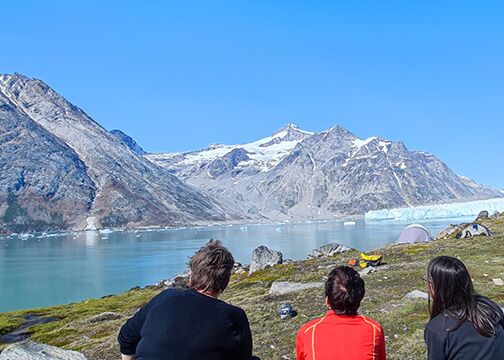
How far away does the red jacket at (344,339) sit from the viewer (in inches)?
233

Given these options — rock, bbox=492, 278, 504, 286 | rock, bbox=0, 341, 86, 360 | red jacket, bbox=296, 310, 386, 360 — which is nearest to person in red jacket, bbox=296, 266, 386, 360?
red jacket, bbox=296, 310, 386, 360

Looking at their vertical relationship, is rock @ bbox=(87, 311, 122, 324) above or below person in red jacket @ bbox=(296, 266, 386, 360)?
below

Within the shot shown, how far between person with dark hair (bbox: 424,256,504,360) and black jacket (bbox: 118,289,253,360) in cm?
208

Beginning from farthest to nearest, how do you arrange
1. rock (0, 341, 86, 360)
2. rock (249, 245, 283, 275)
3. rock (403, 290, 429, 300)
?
rock (249, 245, 283, 275) < rock (403, 290, 429, 300) < rock (0, 341, 86, 360)

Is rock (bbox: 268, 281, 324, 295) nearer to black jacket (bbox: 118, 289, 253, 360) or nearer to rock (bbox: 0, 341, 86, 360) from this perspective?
rock (bbox: 0, 341, 86, 360)

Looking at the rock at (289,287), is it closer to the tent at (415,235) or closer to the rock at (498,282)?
the rock at (498,282)

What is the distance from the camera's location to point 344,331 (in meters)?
5.95

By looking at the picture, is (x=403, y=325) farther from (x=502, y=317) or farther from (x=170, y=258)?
(x=170, y=258)

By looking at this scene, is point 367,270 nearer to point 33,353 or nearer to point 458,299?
point 33,353

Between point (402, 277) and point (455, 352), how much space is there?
20219 mm

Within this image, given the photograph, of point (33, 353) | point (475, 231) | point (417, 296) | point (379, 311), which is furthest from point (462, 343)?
point (475, 231)

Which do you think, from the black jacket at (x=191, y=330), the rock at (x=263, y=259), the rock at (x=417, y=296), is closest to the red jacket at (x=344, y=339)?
the black jacket at (x=191, y=330)

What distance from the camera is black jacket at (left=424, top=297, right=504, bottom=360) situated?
17.5 ft

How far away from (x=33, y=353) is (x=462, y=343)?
11.9 metres
